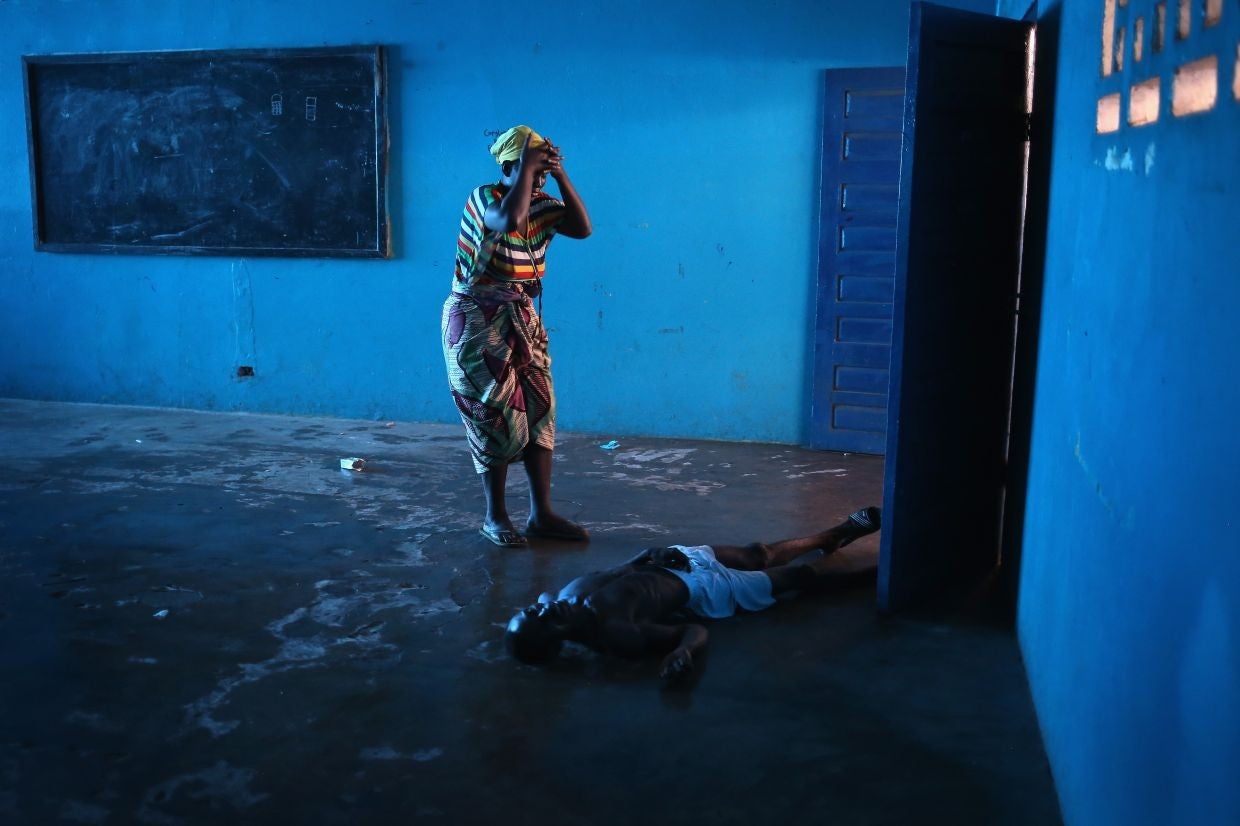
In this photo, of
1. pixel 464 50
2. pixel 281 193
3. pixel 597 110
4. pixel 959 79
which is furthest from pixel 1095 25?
pixel 281 193

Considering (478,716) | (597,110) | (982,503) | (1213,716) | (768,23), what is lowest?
(478,716)

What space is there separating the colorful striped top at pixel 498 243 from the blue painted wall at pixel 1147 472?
203cm

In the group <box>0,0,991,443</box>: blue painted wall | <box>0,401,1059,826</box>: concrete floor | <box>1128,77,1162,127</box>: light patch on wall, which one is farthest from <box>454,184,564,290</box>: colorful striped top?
<box>1128,77,1162,127</box>: light patch on wall

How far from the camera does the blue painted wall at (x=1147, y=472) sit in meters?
1.35

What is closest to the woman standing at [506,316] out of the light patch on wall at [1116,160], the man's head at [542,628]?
the man's head at [542,628]

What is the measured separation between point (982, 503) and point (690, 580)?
1.13 m

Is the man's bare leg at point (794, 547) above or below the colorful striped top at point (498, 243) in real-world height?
below

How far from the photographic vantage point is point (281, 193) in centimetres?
693

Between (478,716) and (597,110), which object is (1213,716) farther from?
(597,110)

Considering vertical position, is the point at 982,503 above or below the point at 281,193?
below

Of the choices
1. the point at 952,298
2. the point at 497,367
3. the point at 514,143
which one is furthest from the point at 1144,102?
the point at 497,367

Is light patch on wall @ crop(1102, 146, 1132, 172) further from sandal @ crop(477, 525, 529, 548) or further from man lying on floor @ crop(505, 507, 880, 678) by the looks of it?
sandal @ crop(477, 525, 529, 548)

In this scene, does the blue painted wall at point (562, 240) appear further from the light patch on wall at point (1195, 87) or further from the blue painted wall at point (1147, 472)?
the light patch on wall at point (1195, 87)

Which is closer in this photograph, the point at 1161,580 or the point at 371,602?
the point at 1161,580
